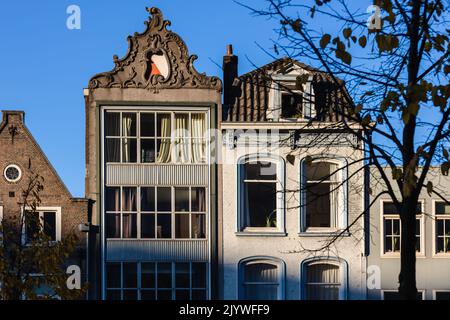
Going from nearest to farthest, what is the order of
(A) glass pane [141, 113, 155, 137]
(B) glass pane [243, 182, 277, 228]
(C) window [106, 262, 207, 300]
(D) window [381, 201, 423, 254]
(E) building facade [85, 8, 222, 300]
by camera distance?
(C) window [106, 262, 207, 300], (E) building facade [85, 8, 222, 300], (B) glass pane [243, 182, 277, 228], (A) glass pane [141, 113, 155, 137], (D) window [381, 201, 423, 254]

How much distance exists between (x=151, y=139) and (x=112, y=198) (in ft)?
8.77

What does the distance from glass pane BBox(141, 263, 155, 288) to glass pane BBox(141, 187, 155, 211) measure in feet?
7.00

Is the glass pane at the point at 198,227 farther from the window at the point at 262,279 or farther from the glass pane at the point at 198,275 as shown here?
the window at the point at 262,279

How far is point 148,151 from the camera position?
34.3 metres

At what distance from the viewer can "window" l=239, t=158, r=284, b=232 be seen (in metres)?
34.2

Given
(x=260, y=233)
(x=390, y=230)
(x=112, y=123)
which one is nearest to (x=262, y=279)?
(x=260, y=233)

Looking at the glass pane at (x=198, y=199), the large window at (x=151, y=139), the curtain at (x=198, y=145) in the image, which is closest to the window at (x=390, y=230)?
the glass pane at (x=198, y=199)

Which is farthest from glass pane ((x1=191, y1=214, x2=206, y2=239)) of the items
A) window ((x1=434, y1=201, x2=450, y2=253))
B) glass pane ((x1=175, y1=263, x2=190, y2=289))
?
window ((x1=434, y1=201, x2=450, y2=253))

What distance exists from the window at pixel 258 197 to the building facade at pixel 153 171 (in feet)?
3.79

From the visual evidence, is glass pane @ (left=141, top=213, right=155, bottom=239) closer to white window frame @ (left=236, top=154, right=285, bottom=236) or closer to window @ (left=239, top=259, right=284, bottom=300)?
white window frame @ (left=236, top=154, right=285, bottom=236)

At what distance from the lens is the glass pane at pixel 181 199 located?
112 ft

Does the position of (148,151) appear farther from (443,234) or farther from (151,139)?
(443,234)

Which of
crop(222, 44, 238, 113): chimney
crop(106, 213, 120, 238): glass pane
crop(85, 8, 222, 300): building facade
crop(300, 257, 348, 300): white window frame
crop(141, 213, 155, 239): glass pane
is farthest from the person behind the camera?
crop(222, 44, 238, 113): chimney

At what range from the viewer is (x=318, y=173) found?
34781 millimetres
